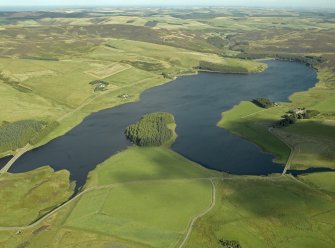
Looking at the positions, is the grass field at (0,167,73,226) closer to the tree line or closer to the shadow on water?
the shadow on water

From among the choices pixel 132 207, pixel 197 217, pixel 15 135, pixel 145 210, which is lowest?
pixel 15 135

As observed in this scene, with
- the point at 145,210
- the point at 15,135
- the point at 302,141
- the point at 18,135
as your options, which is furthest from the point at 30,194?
the point at 302,141

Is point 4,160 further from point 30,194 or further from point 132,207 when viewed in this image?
point 132,207

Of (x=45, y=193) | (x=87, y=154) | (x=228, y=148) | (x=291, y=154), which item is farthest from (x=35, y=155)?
(x=291, y=154)

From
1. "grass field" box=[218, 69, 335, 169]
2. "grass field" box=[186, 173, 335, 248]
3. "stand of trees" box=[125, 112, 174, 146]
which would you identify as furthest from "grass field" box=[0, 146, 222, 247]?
"grass field" box=[218, 69, 335, 169]

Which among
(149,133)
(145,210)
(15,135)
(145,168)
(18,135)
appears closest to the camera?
(145,210)

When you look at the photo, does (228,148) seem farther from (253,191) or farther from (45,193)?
(45,193)
